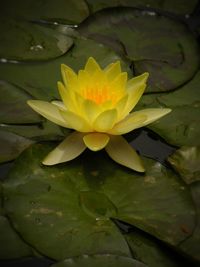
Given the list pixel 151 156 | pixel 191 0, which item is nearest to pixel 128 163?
pixel 151 156

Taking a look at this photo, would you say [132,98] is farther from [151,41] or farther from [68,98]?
[151,41]

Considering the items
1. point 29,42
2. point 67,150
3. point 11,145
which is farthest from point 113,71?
point 29,42

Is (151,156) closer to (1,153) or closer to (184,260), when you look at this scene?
(184,260)

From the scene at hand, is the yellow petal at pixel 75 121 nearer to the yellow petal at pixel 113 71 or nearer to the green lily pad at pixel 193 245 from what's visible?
the yellow petal at pixel 113 71

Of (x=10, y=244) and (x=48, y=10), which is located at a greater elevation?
(x=48, y=10)

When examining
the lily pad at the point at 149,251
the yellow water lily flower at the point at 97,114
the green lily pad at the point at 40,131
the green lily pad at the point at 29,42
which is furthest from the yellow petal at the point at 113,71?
the lily pad at the point at 149,251

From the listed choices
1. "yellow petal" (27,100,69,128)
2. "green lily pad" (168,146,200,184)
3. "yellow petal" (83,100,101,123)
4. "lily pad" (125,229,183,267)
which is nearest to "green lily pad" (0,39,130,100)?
"yellow petal" (27,100,69,128)
